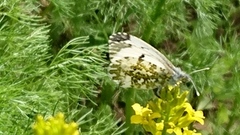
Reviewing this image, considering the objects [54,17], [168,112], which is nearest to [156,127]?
[168,112]

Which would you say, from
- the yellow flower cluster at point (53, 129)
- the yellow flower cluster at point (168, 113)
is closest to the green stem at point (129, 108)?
the yellow flower cluster at point (168, 113)

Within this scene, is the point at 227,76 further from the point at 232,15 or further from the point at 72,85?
the point at 72,85

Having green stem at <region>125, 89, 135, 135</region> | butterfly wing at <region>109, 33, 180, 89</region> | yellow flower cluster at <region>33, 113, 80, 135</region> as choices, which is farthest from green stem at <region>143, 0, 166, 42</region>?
yellow flower cluster at <region>33, 113, 80, 135</region>

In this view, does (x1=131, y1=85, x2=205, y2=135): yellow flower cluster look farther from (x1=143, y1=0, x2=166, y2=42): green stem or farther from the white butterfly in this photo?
(x1=143, y1=0, x2=166, y2=42): green stem

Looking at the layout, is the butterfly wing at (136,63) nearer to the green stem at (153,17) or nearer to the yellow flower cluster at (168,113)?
the yellow flower cluster at (168,113)

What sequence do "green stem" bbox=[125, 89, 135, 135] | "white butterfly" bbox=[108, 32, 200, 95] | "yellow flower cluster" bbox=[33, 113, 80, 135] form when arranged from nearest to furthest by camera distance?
"yellow flower cluster" bbox=[33, 113, 80, 135], "white butterfly" bbox=[108, 32, 200, 95], "green stem" bbox=[125, 89, 135, 135]

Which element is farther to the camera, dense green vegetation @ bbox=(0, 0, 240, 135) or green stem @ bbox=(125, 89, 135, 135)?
green stem @ bbox=(125, 89, 135, 135)
